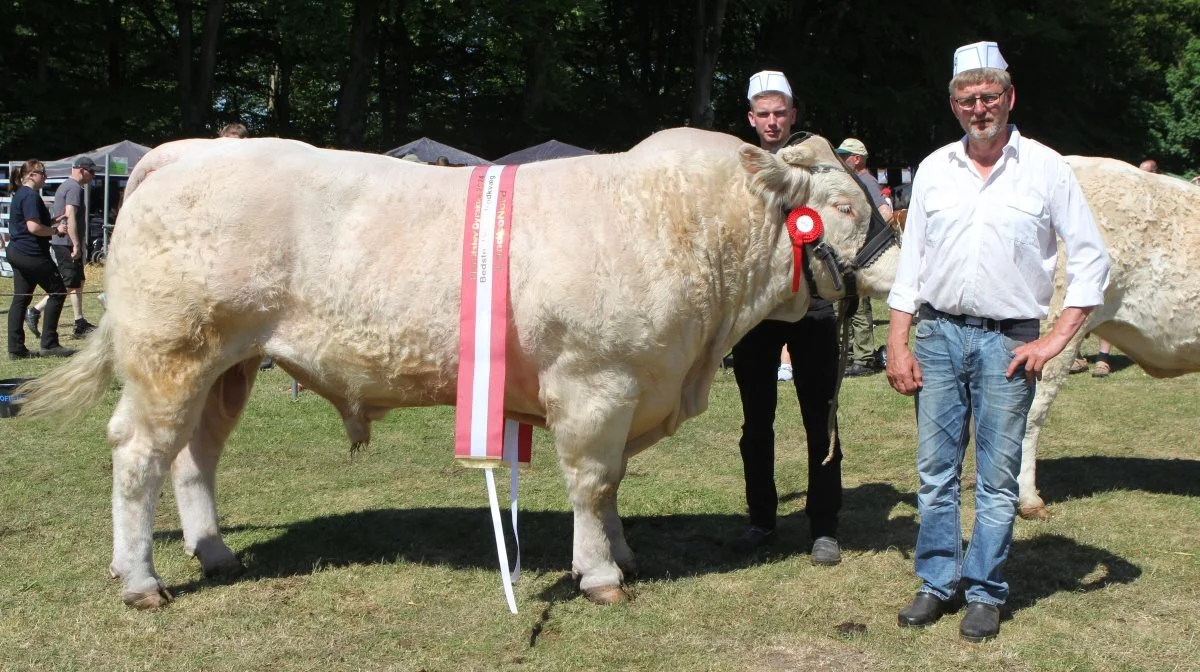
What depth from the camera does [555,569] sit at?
5.43m

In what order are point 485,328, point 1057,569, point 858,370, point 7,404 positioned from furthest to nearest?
point 858,370 < point 7,404 < point 1057,569 < point 485,328

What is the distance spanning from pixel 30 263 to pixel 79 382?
7863 mm

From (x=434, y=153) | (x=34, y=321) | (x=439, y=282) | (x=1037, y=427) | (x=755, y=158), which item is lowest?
(x=34, y=321)

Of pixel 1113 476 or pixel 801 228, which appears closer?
pixel 801 228

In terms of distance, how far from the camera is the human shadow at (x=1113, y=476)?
6719mm

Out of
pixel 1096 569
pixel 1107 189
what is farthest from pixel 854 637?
pixel 1107 189

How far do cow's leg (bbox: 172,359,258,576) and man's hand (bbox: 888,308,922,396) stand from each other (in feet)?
9.98

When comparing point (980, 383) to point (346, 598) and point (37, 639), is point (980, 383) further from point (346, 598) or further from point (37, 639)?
point (37, 639)

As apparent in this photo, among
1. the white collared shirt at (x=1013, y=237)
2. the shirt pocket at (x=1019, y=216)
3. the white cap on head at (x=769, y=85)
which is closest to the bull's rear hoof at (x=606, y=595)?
the white collared shirt at (x=1013, y=237)

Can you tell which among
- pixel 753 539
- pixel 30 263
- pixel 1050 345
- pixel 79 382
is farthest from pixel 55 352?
pixel 1050 345

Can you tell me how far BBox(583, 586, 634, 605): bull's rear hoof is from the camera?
487 centimetres

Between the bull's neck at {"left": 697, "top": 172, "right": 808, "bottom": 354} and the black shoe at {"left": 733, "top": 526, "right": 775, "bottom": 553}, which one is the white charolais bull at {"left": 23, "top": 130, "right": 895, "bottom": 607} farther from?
the black shoe at {"left": 733, "top": 526, "right": 775, "bottom": 553}

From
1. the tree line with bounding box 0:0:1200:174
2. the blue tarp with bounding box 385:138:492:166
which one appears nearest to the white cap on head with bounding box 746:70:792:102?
the blue tarp with bounding box 385:138:492:166

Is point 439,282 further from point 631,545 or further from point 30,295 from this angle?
point 30,295
